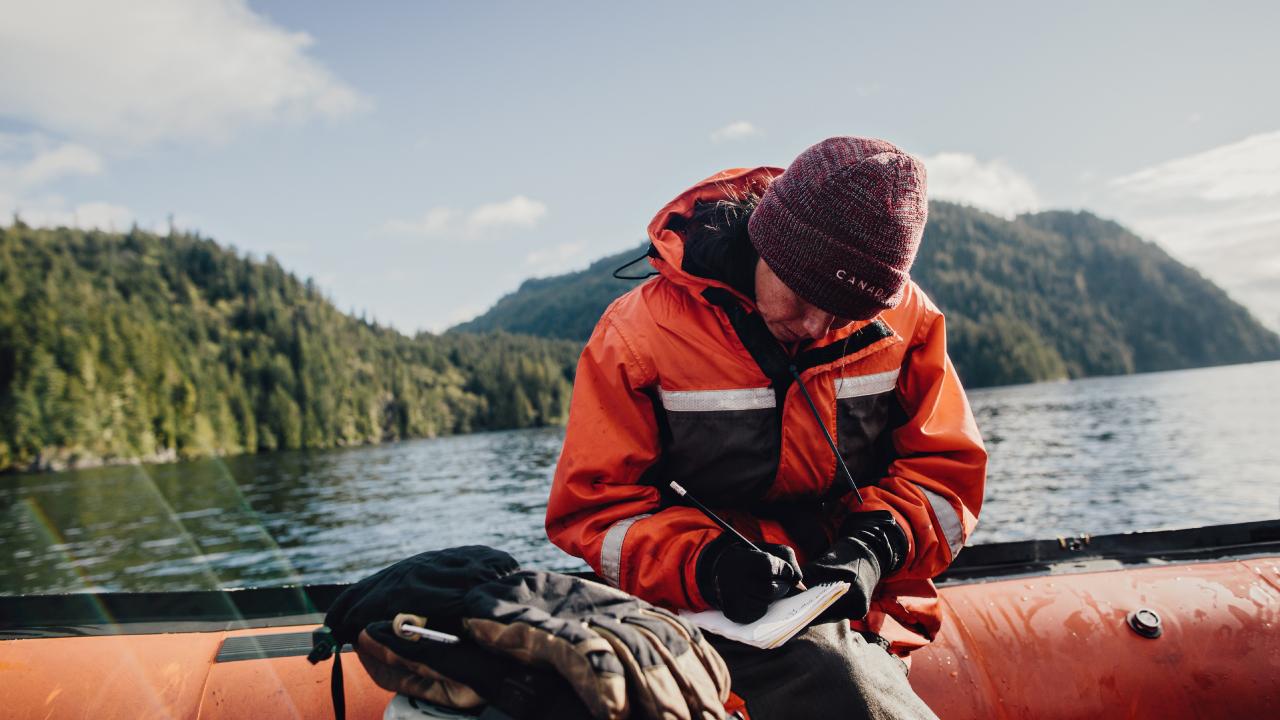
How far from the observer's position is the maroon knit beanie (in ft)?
6.66

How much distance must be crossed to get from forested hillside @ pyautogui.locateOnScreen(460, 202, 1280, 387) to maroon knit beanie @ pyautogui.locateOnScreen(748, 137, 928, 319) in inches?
4492

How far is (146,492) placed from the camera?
103 feet

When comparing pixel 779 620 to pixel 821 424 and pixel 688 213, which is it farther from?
pixel 688 213

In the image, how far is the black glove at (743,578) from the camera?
193 centimetres

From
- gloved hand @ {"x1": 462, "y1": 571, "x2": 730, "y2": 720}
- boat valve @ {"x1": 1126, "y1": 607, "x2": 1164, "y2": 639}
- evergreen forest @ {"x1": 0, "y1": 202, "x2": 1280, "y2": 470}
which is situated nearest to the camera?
gloved hand @ {"x1": 462, "y1": 571, "x2": 730, "y2": 720}

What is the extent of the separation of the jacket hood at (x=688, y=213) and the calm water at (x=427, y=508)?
6.66 meters

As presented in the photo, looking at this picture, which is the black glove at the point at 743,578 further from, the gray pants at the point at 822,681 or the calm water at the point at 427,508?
the calm water at the point at 427,508

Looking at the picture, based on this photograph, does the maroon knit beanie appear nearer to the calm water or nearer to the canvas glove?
the canvas glove

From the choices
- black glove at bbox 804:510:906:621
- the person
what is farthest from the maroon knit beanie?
black glove at bbox 804:510:906:621

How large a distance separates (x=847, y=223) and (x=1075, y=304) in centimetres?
17269

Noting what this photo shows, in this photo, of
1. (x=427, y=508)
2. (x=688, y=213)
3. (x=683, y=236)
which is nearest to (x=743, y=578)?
(x=683, y=236)

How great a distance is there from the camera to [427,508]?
2011 cm

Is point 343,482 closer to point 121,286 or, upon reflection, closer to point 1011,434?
point 1011,434

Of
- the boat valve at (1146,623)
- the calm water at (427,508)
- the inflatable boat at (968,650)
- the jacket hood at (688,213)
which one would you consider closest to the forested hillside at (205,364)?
the calm water at (427,508)
